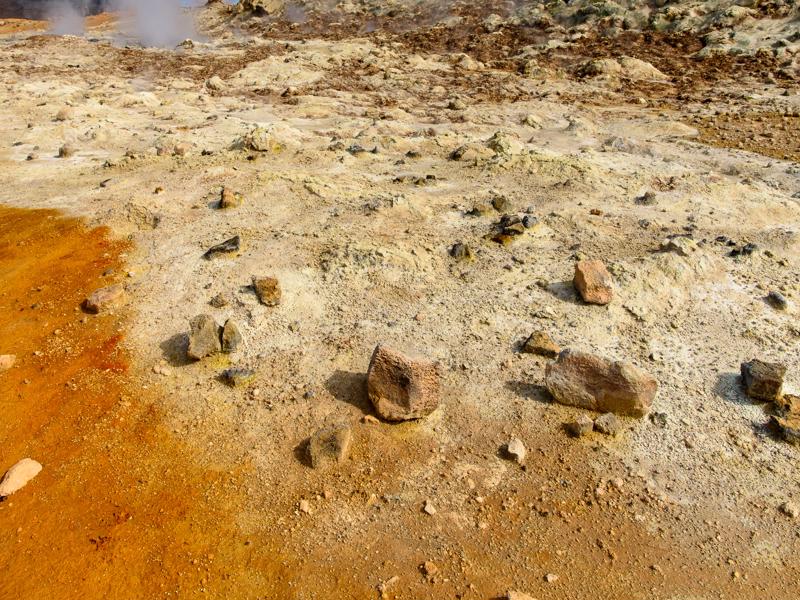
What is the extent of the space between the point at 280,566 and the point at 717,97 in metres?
13.6

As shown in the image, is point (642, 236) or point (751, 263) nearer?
point (751, 263)

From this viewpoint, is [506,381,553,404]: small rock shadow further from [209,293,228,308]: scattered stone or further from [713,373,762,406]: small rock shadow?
[209,293,228,308]: scattered stone

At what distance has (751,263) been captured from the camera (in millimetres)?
5742

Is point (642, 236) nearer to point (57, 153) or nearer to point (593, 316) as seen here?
point (593, 316)

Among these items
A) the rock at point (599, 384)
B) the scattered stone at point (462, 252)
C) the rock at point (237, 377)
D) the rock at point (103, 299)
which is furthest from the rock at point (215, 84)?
the rock at point (599, 384)

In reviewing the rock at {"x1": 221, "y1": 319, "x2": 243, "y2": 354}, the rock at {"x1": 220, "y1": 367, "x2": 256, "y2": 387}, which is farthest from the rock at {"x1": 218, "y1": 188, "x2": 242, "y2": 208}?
the rock at {"x1": 220, "y1": 367, "x2": 256, "y2": 387}

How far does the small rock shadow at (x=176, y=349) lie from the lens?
4727mm

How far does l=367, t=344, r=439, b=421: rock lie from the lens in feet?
13.4

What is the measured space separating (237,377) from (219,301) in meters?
1.12

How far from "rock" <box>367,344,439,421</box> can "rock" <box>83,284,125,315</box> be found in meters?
2.89

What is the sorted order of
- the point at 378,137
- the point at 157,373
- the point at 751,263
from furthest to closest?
the point at 378,137 < the point at 751,263 < the point at 157,373

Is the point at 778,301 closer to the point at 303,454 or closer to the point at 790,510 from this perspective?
the point at 790,510

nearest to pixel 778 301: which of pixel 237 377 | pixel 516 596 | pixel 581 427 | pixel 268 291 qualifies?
pixel 581 427

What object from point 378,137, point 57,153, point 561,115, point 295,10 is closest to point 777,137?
point 561,115
